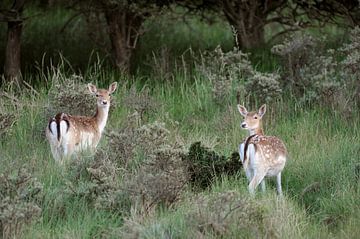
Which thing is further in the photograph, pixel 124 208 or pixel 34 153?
pixel 34 153

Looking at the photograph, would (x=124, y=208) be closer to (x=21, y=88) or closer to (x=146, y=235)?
(x=146, y=235)

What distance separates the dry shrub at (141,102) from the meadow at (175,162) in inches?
0.6

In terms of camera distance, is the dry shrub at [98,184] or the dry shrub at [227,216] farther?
the dry shrub at [98,184]

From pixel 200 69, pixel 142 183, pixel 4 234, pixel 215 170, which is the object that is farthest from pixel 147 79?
pixel 4 234

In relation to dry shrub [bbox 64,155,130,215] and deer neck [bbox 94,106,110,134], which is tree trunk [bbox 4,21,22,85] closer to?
deer neck [bbox 94,106,110,134]

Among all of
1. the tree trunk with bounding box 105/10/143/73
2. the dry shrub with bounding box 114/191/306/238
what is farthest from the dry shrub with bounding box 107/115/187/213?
the tree trunk with bounding box 105/10/143/73

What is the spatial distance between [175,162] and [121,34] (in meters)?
5.38

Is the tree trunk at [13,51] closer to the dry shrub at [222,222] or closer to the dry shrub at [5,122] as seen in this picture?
the dry shrub at [5,122]

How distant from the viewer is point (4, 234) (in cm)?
878

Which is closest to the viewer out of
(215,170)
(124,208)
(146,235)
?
(146,235)

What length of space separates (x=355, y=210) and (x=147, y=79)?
5.32 metres

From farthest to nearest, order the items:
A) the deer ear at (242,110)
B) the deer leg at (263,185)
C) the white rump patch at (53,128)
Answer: the deer ear at (242,110) < the white rump patch at (53,128) < the deer leg at (263,185)

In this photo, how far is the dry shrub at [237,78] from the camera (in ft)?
42.2

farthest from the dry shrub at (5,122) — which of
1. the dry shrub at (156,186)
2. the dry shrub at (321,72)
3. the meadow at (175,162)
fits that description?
the dry shrub at (321,72)
